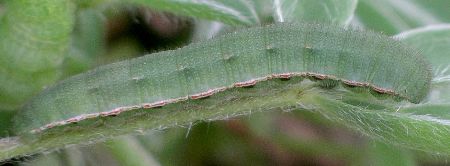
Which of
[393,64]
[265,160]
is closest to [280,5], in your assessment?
[393,64]

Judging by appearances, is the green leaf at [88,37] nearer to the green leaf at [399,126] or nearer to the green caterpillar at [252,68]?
the green caterpillar at [252,68]

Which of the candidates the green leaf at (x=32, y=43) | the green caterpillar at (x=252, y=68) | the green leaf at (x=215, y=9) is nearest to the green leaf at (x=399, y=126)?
the green caterpillar at (x=252, y=68)

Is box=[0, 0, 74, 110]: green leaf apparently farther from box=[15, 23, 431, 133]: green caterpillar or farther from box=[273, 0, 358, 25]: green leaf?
box=[273, 0, 358, 25]: green leaf

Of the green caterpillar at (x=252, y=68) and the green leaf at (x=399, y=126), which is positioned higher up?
the green caterpillar at (x=252, y=68)

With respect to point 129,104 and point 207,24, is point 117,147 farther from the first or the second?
point 207,24

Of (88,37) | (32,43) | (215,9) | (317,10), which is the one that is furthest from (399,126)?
(88,37)

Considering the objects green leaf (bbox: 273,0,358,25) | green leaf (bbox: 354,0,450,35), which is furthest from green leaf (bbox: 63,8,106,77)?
green leaf (bbox: 354,0,450,35)
